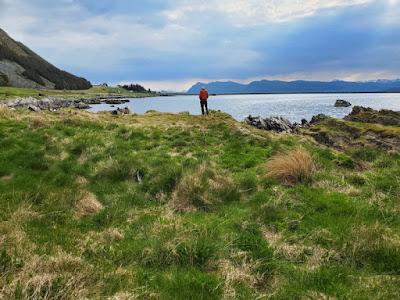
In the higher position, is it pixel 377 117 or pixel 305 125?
pixel 377 117

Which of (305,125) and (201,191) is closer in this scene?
(201,191)

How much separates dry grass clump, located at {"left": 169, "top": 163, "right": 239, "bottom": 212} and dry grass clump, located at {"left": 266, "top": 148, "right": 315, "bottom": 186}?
165cm

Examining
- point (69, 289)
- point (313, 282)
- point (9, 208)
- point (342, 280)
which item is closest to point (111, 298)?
point (69, 289)

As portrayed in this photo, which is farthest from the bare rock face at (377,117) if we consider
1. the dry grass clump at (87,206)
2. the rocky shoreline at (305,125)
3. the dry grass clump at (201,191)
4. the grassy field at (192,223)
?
the dry grass clump at (87,206)

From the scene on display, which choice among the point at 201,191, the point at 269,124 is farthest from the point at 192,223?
the point at 269,124

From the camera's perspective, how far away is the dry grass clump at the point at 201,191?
43.0ft

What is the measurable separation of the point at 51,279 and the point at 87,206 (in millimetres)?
5209

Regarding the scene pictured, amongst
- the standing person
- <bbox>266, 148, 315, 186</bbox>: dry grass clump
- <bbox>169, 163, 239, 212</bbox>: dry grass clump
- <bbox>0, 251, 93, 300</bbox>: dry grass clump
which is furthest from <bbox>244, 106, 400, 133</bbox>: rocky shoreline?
<bbox>0, 251, 93, 300</bbox>: dry grass clump

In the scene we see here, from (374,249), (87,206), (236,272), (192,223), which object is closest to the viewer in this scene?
(236,272)

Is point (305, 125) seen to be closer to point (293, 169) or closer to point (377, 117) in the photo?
point (377, 117)

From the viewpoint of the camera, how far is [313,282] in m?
8.11

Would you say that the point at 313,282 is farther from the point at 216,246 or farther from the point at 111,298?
the point at 111,298

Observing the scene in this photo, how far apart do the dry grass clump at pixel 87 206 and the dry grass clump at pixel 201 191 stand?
86.9 inches

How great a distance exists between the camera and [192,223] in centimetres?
1145
